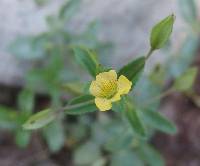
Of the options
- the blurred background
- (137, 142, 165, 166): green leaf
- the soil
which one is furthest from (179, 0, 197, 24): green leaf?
(137, 142, 165, 166): green leaf

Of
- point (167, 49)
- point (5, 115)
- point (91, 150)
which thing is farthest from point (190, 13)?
point (5, 115)

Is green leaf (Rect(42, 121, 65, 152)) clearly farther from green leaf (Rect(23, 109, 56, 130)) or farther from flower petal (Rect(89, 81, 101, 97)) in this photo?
flower petal (Rect(89, 81, 101, 97))

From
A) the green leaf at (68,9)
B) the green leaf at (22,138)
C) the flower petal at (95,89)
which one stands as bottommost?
the flower petal at (95,89)

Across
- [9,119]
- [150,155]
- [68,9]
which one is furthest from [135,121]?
[68,9]

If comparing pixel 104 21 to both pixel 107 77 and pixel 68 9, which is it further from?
pixel 107 77

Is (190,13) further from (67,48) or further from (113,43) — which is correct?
(67,48)

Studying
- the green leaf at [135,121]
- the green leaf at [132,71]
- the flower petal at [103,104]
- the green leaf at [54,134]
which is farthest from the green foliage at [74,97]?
the flower petal at [103,104]

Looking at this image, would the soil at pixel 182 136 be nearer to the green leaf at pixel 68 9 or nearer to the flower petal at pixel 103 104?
the green leaf at pixel 68 9
